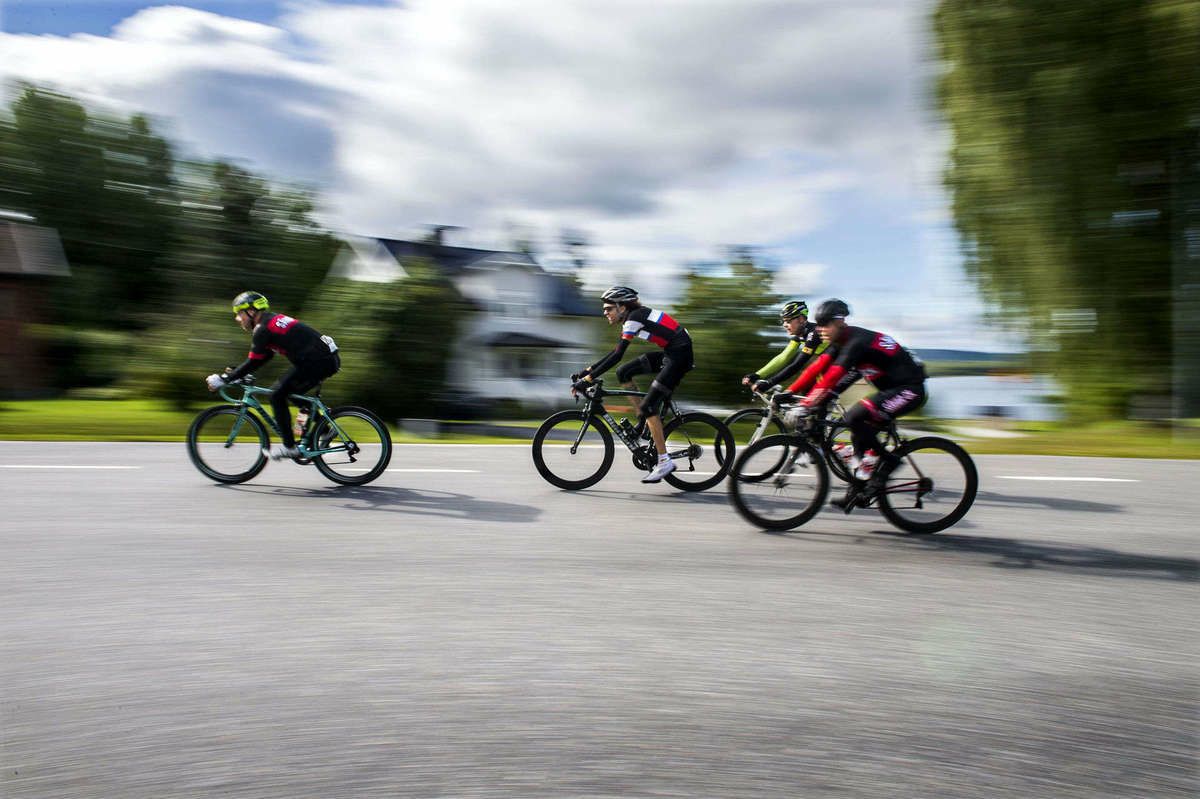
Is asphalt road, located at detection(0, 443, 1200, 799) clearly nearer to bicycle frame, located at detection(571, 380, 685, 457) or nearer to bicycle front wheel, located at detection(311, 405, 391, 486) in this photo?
bicycle front wheel, located at detection(311, 405, 391, 486)

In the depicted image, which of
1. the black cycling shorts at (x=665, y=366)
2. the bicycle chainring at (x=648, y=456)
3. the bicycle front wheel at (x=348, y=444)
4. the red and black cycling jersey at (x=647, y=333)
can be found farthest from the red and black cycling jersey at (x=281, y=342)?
the bicycle chainring at (x=648, y=456)

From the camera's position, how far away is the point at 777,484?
6535mm

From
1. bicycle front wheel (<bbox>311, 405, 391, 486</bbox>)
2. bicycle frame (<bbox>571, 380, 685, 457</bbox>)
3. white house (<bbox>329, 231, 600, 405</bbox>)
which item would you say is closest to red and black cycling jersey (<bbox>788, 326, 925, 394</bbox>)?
bicycle frame (<bbox>571, 380, 685, 457</bbox>)

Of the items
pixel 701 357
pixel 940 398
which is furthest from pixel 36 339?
pixel 940 398

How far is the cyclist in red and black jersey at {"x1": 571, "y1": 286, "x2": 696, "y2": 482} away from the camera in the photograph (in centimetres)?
820

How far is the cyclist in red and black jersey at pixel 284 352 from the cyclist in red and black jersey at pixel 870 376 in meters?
4.45

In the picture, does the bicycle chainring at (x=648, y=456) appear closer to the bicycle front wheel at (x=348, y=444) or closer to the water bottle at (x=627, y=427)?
the water bottle at (x=627, y=427)

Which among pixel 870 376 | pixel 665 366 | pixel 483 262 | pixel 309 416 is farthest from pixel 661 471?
pixel 483 262

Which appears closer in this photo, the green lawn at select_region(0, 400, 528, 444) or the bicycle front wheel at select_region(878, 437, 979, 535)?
the bicycle front wheel at select_region(878, 437, 979, 535)

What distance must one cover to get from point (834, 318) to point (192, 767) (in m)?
5.01

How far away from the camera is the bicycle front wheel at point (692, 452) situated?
834cm

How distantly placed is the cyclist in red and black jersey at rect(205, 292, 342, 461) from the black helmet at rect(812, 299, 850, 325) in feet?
14.2

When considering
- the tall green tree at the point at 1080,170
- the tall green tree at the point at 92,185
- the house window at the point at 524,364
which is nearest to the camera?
the tall green tree at the point at 1080,170

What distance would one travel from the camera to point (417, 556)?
5.69 meters
